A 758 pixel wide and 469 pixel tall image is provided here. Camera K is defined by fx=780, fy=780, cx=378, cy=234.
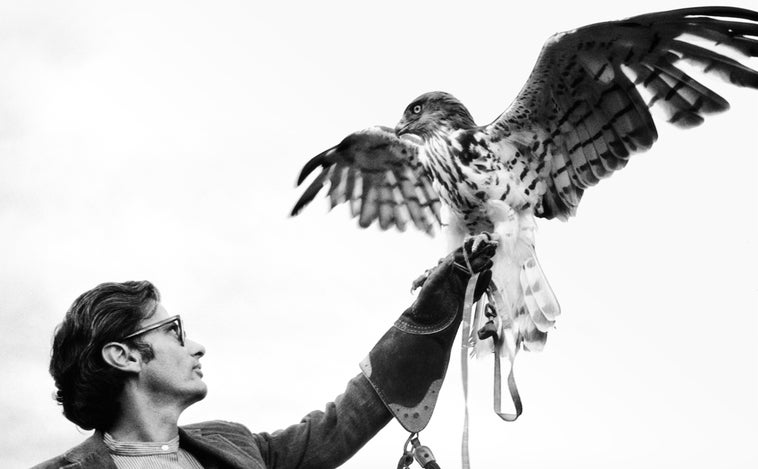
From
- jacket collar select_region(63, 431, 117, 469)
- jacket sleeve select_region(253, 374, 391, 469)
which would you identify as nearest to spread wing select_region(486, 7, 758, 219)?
jacket sleeve select_region(253, 374, 391, 469)

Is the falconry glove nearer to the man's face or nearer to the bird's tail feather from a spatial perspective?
the bird's tail feather

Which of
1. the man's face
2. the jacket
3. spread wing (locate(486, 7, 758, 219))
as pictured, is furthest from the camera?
spread wing (locate(486, 7, 758, 219))

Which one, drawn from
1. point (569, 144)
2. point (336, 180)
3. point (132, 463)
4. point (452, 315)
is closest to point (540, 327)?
point (452, 315)

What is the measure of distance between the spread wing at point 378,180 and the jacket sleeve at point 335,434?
1078 mm

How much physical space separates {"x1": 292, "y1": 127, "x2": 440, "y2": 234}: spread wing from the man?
881 mm

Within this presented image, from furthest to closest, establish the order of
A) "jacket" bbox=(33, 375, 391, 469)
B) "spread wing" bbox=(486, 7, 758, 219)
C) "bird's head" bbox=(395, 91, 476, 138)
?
"bird's head" bbox=(395, 91, 476, 138)
"spread wing" bbox=(486, 7, 758, 219)
"jacket" bbox=(33, 375, 391, 469)

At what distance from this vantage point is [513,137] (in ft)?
9.46

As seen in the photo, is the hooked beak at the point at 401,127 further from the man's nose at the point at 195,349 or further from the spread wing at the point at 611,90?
the man's nose at the point at 195,349

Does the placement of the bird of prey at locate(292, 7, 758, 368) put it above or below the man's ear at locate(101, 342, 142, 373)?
above

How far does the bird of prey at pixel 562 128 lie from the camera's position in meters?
2.57

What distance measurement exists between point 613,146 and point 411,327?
1.01 metres

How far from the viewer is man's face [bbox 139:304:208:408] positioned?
6.88 ft

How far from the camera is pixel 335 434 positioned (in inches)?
92.2

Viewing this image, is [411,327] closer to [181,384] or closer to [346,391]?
[346,391]
